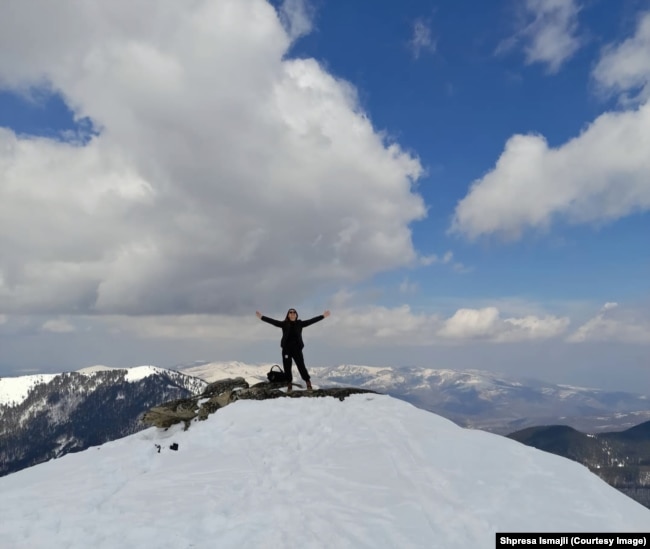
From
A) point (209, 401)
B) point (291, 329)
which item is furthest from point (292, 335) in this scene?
point (209, 401)

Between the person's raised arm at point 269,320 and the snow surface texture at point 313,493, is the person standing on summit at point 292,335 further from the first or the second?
the snow surface texture at point 313,493

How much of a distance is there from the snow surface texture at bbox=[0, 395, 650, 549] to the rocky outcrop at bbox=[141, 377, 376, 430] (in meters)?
3.94

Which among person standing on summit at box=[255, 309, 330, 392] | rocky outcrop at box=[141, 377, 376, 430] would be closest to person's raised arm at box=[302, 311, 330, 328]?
person standing on summit at box=[255, 309, 330, 392]

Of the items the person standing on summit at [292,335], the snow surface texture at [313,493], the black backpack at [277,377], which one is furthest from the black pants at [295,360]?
the snow surface texture at [313,493]

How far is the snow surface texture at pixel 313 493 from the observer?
10.1m

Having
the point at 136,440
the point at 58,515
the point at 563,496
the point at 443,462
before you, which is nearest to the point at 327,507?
the point at 443,462

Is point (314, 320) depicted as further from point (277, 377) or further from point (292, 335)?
point (277, 377)

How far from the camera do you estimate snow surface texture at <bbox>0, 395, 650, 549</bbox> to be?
33.2 feet

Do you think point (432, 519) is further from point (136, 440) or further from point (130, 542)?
point (136, 440)

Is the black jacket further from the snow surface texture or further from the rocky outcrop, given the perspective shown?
the snow surface texture

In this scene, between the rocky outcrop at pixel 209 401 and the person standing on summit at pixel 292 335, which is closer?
the rocky outcrop at pixel 209 401

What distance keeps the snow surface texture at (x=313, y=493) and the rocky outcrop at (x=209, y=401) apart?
3.94 metres

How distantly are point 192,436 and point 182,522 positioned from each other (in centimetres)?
861

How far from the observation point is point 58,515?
1155 cm
